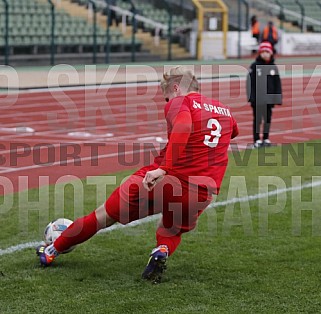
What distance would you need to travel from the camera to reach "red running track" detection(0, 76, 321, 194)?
1259cm

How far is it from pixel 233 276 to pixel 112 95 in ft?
53.1

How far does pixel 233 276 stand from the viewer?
22.6ft

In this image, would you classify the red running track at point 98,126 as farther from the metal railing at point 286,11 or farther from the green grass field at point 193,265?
the metal railing at point 286,11

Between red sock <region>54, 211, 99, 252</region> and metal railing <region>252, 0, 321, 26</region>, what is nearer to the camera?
red sock <region>54, 211, 99, 252</region>

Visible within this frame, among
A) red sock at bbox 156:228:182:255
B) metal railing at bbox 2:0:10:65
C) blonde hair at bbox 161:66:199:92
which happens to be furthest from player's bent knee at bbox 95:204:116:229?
metal railing at bbox 2:0:10:65

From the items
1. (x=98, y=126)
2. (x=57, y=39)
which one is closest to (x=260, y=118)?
(x=98, y=126)

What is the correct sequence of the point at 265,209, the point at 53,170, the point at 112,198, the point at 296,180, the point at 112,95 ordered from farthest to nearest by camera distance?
1. the point at 112,95
2. the point at 53,170
3. the point at 296,180
4. the point at 265,209
5. the point at 112,198

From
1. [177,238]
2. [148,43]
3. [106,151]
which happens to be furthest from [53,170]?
[148,43]

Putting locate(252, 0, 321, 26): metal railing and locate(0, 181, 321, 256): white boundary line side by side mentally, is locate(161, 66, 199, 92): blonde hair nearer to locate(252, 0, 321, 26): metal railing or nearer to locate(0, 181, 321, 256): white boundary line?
locate(0, 181, 321, 256): white boundary line

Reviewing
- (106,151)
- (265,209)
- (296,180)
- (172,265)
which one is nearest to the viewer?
(172,265)

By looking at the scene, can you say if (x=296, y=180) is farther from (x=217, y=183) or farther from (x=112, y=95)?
(x=112, y=95)

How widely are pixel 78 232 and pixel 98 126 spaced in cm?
1034

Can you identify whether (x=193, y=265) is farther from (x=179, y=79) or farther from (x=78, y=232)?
(x=179, y=79)

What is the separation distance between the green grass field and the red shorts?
514mm
